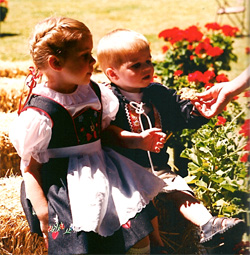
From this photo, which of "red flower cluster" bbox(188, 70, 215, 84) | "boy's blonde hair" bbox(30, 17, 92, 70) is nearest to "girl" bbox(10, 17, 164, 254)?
"boy's blonde hair" bbox(30, 17, 92, 70)

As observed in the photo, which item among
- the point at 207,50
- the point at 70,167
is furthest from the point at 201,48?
the point at 70,167

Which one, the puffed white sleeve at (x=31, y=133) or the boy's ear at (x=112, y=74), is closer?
the puffed white sleeve at (x=31, y=133)

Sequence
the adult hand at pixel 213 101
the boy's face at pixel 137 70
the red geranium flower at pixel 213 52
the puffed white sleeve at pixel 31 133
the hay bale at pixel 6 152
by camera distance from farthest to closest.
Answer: the red geranium flower at pixel 213 52, the hay bale at pixel 6 152, the boy's face at pixel 137 70, the adult hand at pixel 213 101, the puffed white sleeve at pixel 31 133

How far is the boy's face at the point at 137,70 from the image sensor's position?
2.29 metres

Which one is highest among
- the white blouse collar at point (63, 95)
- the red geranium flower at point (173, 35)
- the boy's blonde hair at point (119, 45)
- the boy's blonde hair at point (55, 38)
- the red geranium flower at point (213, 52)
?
the boy's blonde hair at point (55, 38)

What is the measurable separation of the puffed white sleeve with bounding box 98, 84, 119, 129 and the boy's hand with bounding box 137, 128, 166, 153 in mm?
189

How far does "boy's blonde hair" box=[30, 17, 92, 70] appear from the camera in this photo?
1.93 meters

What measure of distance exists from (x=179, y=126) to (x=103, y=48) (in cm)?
59

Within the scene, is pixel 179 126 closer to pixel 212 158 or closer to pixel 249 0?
pixel 212 158

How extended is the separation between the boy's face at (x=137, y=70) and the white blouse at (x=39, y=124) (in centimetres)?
27

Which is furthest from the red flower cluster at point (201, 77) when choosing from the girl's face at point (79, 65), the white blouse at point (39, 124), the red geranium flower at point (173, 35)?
the girl's face at point (79, 65)

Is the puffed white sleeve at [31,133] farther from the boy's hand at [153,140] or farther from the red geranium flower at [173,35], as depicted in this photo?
the red geranium flower at [173,35]

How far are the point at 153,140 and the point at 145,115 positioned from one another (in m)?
0.30

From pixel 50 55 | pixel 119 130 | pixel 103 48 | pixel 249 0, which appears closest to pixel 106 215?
pixel 119 130
